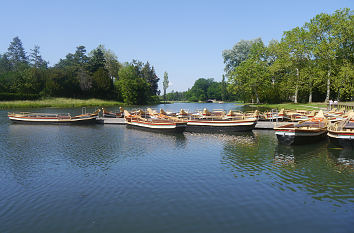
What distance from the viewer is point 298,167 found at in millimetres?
15891

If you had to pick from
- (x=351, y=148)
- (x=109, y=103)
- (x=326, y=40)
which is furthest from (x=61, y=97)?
(x=351, y=148)

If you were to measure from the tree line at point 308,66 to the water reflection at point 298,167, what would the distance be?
131ft

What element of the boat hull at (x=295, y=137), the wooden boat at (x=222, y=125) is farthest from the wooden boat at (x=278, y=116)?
the boat hull at (x=295, y=137)

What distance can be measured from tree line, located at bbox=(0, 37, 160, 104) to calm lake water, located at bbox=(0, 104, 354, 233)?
69004 millimetres

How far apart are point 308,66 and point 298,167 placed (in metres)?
54.1

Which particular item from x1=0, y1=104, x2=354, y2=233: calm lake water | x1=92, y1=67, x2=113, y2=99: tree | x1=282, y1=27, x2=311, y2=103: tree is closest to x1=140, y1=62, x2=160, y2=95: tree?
x1=92, y1=67, x2=113, y2=99: tree

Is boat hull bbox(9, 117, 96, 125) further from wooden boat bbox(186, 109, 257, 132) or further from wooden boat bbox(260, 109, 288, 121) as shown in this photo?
wooden boat bbox(260, 109, 288, 121)

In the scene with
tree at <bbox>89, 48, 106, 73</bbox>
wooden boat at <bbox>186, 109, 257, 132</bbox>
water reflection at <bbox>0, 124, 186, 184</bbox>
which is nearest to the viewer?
water reflection at <bbox>0, 124, 186, 184</bbox>

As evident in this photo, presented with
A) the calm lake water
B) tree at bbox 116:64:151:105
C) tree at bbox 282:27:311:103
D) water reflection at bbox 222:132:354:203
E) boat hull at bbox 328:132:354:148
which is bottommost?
the calm lake water

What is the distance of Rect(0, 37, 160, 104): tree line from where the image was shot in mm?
82812

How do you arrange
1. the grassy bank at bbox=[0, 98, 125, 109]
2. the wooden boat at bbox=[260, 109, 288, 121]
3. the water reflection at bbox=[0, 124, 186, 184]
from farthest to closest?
the grassy bank at bbox=[0, 98, 125, 109]
the wooden boat at bbox=[260, 109, 288, 121]
the water reflection at bbox=[0, 124, 186, 184]

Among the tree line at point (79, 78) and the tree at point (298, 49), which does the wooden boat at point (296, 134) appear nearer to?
the tree at point (298, 49)

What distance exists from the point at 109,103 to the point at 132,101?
1105 centimetres

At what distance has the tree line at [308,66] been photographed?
179 ft
